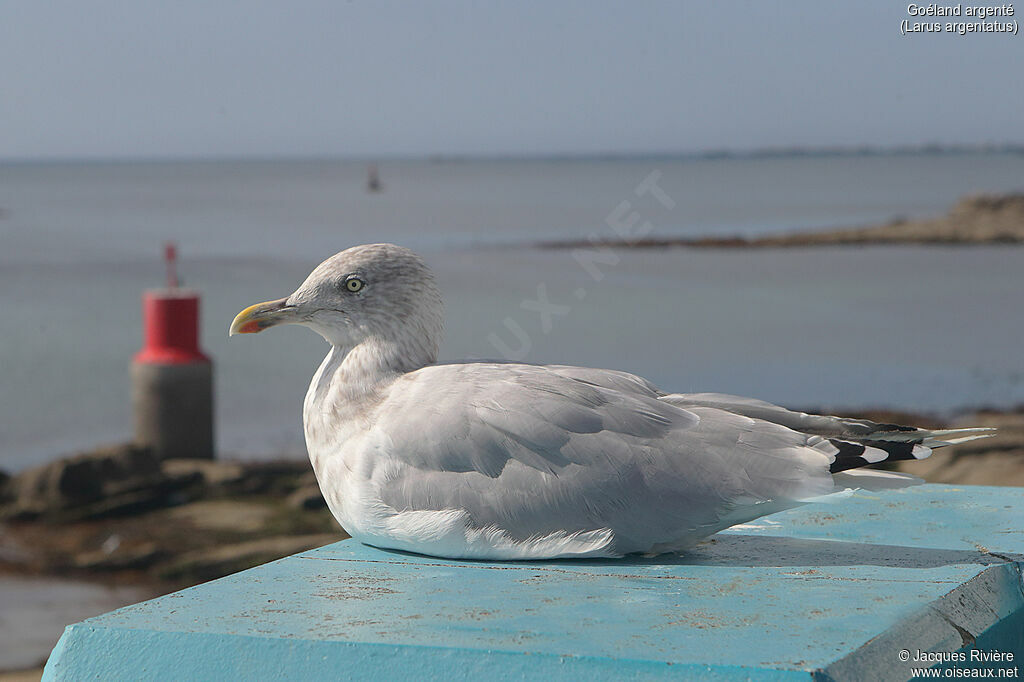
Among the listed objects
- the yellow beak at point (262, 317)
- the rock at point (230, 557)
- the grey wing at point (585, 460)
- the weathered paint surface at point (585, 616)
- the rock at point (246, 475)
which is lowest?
the rock at point (230, 557)

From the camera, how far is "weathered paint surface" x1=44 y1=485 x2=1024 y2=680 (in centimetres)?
187

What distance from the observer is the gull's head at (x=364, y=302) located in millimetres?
2775

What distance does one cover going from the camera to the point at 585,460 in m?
2.44

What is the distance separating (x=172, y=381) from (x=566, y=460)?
736 cm

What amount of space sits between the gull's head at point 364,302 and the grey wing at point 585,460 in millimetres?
267

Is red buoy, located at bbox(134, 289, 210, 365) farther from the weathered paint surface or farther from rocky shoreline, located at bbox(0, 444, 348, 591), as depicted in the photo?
the weathered paint surface

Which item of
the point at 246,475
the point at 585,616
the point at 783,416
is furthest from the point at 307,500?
the point at 585,616

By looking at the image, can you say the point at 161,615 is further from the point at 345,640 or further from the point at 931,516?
the point at 931,516

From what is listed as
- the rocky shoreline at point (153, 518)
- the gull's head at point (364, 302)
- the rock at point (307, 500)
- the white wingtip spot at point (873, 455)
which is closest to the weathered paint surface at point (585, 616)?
the white wingtip spot at point (873, 455)

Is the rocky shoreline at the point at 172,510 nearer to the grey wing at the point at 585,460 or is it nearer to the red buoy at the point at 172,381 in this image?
the red buoy at the point at 172,381

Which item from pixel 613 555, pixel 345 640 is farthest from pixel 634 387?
pixel 345 640

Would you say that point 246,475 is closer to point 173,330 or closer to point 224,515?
point 224,515

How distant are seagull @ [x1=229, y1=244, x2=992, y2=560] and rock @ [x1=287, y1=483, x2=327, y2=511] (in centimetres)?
585

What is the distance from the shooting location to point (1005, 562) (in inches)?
97.3
